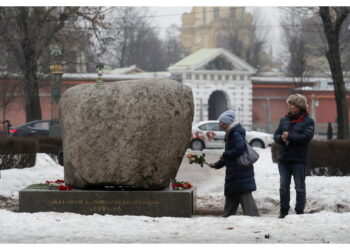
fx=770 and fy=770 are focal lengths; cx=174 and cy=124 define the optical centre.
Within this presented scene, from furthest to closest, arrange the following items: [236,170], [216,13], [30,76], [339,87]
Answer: [216,13]
[30,76]
[339,87]
[236,170]

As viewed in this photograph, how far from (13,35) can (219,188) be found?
13708 mm

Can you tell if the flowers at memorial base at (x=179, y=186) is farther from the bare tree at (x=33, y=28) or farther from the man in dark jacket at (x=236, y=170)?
the bare tree at (x=33, y=28)

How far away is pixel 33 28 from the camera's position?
2589cm

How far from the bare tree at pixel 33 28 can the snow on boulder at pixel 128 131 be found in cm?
1513

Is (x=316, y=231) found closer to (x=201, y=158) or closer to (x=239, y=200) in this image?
(x=239, y=200)

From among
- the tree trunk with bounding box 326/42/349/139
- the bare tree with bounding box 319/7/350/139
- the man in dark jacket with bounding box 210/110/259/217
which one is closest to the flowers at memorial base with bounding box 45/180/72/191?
the man in dark jacket with bounding box 210/110/259/217

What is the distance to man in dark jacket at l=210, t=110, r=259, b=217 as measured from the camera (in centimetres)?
980

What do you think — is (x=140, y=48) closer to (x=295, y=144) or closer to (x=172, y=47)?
(x=172, y=47)

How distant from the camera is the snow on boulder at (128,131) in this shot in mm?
9562

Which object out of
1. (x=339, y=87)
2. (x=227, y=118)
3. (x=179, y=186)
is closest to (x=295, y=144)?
(x=227, y=118)

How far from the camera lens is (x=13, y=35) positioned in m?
26.0

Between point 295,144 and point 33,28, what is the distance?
58.0 ft

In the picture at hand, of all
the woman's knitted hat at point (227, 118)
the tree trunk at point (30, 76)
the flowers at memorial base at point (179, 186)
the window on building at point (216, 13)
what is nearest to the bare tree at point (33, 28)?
the tree trunk at point (30, 76)

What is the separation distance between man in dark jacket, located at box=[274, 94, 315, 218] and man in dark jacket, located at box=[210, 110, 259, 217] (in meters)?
0.42
